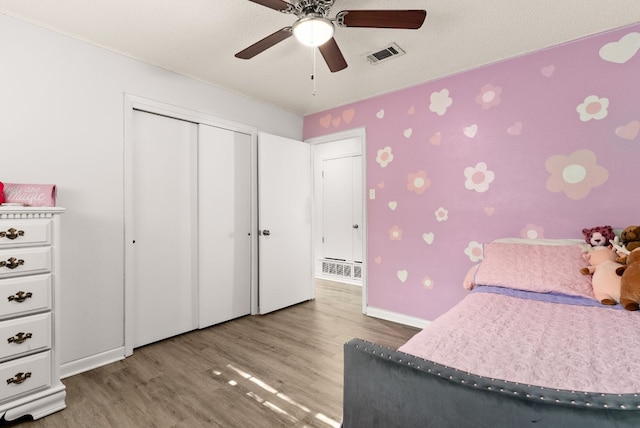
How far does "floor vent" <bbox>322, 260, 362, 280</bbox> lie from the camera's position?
15.9ft

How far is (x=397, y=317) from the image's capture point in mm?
3156

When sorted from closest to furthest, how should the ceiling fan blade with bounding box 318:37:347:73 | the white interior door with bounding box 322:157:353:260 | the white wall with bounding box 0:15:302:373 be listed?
the ceiling fan blade with bounding box 318:37:347:73
the white wall with bounding box 0:15:302:373
the white interior door with bounding box 322:157:353:260

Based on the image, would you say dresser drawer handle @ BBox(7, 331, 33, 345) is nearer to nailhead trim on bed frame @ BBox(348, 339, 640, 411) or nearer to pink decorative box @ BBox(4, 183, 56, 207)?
pink decorative box @ BBox(4, 183, 56, 207)

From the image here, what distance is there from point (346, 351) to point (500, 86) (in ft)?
8.65

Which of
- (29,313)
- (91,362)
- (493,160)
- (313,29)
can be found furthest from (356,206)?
(29,313)

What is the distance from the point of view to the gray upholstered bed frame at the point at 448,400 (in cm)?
62

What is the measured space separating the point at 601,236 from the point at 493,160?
0.93 m

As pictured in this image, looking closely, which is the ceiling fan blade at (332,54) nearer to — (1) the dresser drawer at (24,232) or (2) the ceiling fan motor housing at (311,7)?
(2) the ceiling fan motor housing at (311,7)

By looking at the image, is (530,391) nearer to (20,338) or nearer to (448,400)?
(448,400)

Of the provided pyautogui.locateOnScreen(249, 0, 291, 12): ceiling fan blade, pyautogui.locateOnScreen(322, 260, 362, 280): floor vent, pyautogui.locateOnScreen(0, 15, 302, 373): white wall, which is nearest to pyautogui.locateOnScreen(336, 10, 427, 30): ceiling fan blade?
pyautogui.locateOnScreen(249, 0, 291, 12): ceiling fan blade

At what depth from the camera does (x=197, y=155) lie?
2.95 meters

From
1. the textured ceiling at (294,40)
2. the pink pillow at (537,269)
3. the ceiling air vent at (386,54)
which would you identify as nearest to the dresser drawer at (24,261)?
the textured ceiling at (294,40)

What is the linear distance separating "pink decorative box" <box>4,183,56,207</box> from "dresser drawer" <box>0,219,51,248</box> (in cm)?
22

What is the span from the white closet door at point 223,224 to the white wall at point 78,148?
2.30 feet
